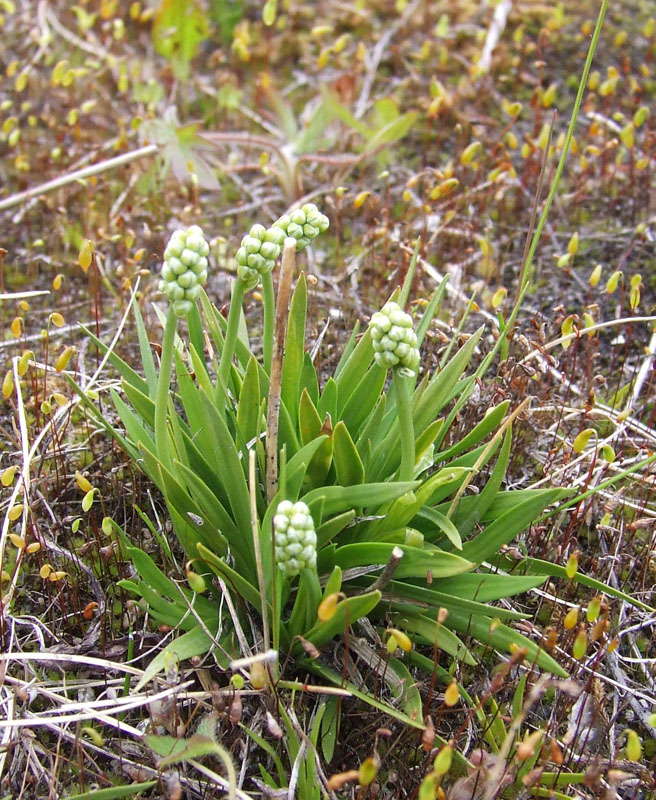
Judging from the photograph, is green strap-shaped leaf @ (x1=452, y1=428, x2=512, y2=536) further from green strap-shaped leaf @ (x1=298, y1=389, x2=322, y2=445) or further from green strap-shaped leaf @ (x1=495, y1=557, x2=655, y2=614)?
green strap-shaped leaf @ (x1=298, y1=389, x2=322, y2=445)

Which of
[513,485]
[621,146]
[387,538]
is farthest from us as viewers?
[621,146]

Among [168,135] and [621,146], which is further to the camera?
[621,146]

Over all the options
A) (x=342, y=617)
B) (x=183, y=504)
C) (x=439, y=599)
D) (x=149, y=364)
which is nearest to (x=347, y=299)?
(x=149, y=364)

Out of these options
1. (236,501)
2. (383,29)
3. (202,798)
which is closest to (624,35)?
(383,29)

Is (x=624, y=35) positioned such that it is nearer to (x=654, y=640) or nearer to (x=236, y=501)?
(x=654, y=640)

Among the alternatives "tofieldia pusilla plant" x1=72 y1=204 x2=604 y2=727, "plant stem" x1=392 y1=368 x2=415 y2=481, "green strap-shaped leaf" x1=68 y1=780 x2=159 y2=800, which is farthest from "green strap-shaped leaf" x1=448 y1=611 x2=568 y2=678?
"green strap-shaped leaf" x1=68 y1=780 x2=159 y2=800

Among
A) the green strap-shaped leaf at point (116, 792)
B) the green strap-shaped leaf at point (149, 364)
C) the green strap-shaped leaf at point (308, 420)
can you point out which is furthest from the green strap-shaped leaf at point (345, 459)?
the green strap-shaped leaf at point (116, 792)
